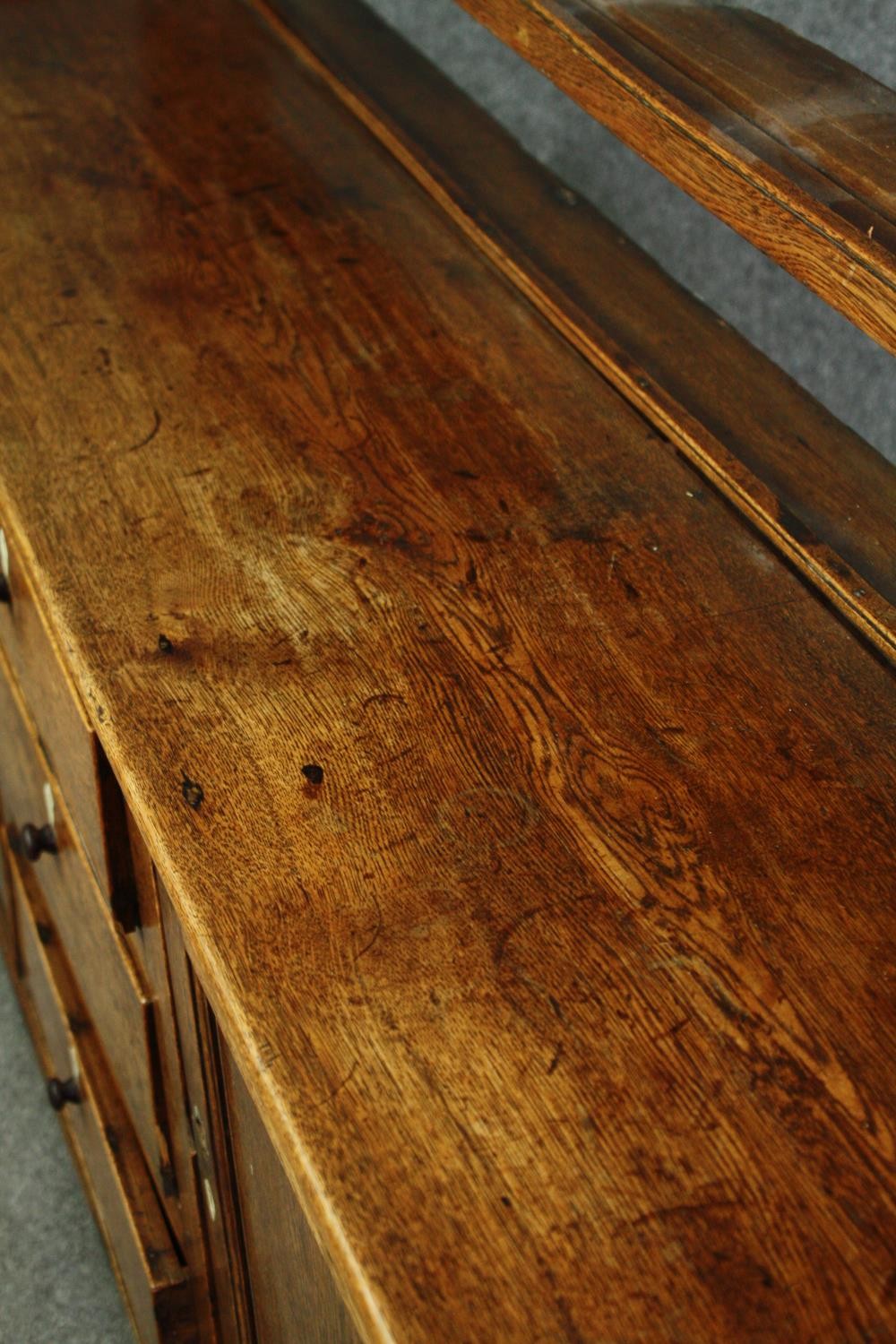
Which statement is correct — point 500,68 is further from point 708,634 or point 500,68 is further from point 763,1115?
point 763,1115

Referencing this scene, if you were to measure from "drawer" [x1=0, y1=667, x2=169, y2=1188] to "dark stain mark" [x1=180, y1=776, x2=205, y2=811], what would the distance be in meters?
0.31

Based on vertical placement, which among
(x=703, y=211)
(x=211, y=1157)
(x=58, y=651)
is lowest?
(x=211, y=1157)

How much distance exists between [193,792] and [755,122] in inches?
20.3

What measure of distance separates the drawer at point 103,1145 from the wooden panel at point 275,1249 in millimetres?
225

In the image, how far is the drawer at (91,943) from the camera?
3.30 ft

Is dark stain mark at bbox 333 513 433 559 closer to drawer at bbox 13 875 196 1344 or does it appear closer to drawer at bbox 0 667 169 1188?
drawer at bbox 0 667 169 1188

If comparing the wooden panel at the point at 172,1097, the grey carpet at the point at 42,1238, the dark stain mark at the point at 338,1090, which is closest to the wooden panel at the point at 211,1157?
the wooden panel at the point at 172,1097

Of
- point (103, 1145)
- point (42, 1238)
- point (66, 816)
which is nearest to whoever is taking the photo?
point (66, 816)

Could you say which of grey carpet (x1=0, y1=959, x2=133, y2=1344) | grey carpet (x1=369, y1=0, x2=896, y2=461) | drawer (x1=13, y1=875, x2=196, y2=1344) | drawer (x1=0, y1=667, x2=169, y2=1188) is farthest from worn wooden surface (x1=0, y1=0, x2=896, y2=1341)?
grey carpet (x1=0, y1=959, x2=133, y2=1344)

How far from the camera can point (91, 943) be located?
1117mm

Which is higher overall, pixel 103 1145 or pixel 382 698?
pixel 382 698

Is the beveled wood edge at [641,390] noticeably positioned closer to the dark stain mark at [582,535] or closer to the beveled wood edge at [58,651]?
the dark stain mark at [582,535]

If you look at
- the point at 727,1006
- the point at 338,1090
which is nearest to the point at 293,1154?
the point at 338,1090

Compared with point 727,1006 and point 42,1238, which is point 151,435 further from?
point 42,1238
